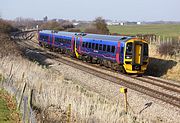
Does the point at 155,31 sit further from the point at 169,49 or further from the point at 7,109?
the point at 7,109

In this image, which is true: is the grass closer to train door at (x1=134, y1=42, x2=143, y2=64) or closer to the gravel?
the gravel

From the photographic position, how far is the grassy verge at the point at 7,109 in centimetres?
Answer: 1321

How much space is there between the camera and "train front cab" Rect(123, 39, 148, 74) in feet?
86.3

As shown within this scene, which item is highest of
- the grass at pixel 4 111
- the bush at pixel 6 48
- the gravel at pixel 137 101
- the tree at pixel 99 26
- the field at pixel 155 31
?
the tree at pixel 99 26

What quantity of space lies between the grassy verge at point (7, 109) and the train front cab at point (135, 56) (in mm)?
10706

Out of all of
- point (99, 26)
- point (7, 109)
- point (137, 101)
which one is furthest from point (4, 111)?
point (99, 26)

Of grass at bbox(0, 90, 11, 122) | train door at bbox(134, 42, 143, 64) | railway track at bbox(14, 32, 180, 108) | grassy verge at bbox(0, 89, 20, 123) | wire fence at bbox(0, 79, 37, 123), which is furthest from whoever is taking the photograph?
train door at bbox(134, 42, 143, 64)

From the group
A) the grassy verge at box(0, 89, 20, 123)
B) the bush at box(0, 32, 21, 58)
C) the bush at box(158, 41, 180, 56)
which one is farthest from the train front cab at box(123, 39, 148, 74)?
the grassy verge at box(0, 89, 20, 123)

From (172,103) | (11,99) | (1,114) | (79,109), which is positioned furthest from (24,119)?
(172,103)

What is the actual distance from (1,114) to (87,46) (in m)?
20.7

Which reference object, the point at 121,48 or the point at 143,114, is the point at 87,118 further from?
the point at 121,48

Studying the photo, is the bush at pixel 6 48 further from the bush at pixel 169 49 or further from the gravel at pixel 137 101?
the bush at pixel 169 49

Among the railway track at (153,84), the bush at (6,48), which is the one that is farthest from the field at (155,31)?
the railway track at (153,84)

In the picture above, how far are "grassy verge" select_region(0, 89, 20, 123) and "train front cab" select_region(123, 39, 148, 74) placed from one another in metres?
10.7
